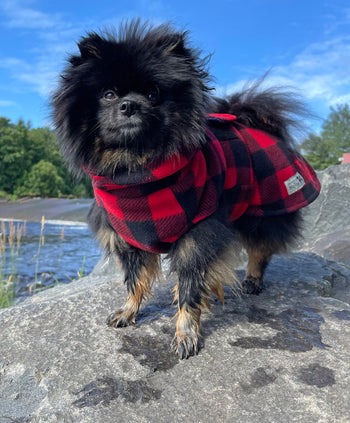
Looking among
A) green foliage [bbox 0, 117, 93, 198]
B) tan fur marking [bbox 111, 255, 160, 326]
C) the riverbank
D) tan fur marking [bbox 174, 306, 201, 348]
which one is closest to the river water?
tan fur marking [bbox 111, 255, 160, 326]

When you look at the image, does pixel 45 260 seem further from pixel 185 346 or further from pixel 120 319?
pixel 185 346

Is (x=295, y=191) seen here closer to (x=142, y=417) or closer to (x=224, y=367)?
(x=224, y=367)

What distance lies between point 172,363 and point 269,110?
81.5 inches

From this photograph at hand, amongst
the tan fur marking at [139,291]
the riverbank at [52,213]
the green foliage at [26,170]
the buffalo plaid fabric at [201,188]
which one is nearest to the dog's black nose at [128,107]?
the buffalo plaid fabric at [201,188]

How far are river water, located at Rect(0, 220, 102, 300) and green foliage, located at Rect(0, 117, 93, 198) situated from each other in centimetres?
2659

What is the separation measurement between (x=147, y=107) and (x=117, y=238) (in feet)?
2.90

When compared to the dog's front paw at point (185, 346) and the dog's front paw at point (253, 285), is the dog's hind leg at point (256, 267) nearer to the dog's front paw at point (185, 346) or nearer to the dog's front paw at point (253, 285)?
the dog's front paw at point (253, 285)

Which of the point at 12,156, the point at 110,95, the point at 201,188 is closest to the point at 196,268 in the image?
the point at 201,188

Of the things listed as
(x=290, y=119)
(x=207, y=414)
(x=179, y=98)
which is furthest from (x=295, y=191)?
(x=207, y=414)

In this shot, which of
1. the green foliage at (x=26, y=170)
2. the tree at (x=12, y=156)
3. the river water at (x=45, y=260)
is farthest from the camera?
the tree at (x=12, y=156)

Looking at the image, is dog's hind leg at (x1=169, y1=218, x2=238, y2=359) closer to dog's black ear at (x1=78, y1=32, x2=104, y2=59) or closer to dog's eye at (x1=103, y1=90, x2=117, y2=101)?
dog's eye at (x1=103, y1=90, x2=117, y2=101)

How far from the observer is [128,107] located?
1917 mm

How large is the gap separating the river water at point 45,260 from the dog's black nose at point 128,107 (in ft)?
9.27

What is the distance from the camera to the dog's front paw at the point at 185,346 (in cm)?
209
